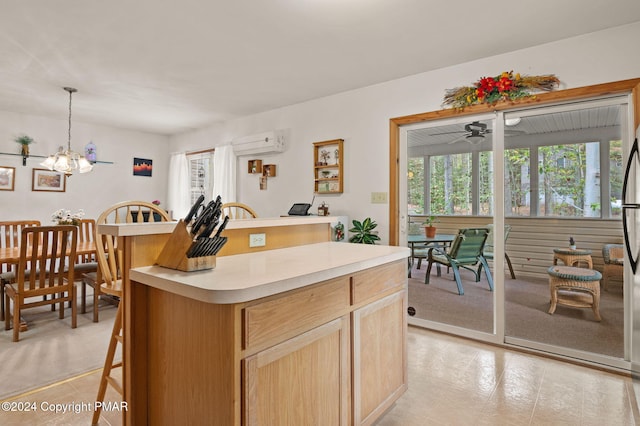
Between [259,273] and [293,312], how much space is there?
0.64 feet

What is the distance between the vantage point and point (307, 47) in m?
2.88

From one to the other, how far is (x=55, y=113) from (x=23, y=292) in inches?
118

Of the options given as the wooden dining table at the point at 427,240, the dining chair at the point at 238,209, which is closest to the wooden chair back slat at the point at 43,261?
the dining chair at the point at 238,209

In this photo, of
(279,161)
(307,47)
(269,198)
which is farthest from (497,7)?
(269,198)

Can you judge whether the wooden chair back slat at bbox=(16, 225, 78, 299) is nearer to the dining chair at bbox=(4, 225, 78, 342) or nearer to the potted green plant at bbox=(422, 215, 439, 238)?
the dining chair at bbox=(4, 225, 78, 342)

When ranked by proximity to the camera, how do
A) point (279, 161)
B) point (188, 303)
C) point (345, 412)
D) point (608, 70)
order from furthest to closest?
point (279, 161), point (608, 70), point (345, 412), point (188, 303)

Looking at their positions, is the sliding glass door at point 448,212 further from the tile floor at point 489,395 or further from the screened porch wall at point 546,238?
the tile floor at point 489,395

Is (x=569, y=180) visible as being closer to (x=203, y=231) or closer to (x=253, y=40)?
(x=253, y=40)

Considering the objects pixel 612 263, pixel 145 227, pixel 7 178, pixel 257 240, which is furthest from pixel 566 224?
pixel 7 178

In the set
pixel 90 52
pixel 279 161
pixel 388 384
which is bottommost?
pixel 388 384

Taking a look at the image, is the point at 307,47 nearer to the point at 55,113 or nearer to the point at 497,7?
the point at 497,7

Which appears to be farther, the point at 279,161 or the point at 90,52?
the point at 279,161

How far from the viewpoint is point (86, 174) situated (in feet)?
17.9

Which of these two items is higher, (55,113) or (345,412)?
(55,113)
